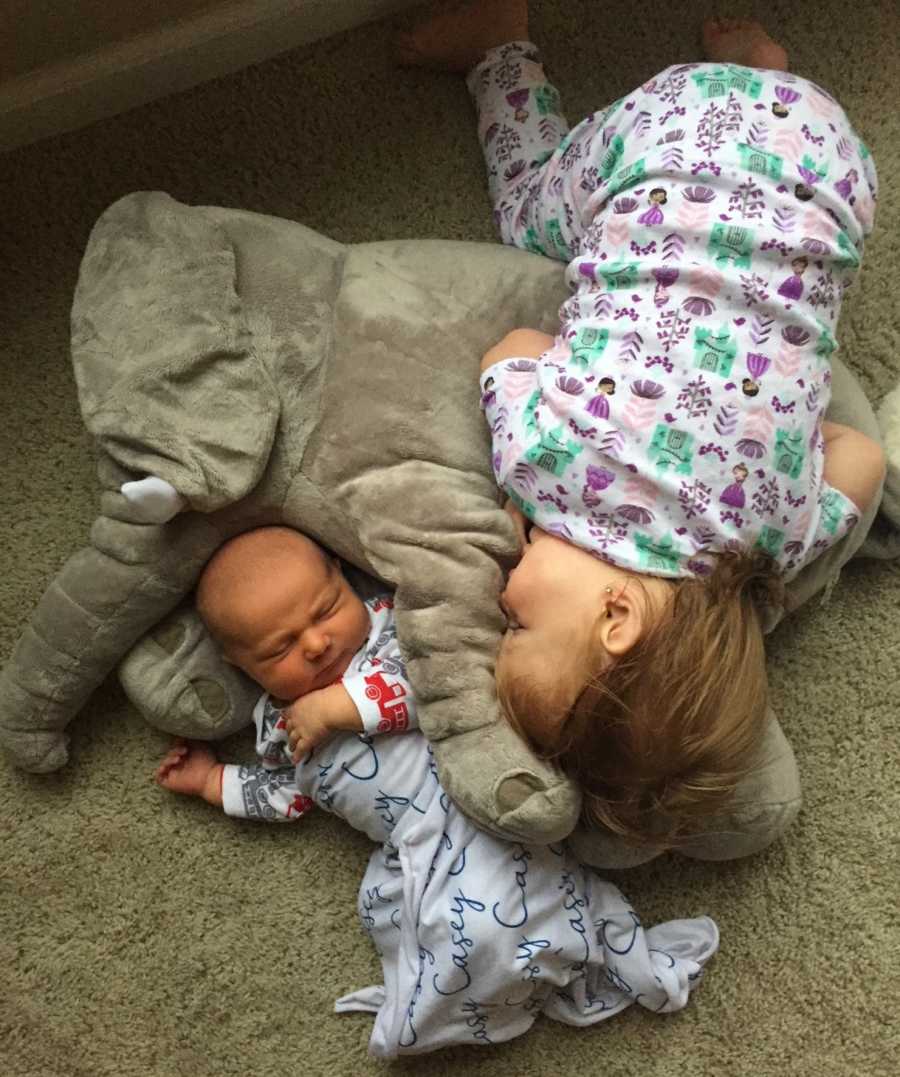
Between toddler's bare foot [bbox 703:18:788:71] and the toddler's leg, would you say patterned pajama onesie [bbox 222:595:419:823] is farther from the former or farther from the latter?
toddler's bare foot [bbox 703:18:788:71]

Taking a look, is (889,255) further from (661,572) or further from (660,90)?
(661,572)

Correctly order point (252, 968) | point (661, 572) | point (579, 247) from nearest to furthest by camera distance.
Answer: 1. point (661, 572)
2. point (579, 247)
3. point (252, 968)

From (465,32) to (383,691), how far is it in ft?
2.28

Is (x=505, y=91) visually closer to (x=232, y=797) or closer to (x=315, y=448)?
(x=315, y=448)

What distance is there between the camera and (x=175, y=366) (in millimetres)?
903

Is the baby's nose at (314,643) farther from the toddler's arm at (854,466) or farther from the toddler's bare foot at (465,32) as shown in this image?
the toddler's bare foot at (465,32)

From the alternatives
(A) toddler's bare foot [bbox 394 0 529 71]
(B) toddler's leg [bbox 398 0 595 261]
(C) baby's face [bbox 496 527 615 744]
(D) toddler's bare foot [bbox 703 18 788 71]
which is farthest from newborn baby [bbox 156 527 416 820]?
(D) toddler's bare foot [bbox 703 18 788 71]

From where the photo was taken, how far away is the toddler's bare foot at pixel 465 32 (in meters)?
1.08

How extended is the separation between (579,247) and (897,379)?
392 millimetres

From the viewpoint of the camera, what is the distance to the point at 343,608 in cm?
100

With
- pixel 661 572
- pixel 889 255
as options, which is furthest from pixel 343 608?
pixel 889 255

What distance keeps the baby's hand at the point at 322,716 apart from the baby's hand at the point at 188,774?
131mm

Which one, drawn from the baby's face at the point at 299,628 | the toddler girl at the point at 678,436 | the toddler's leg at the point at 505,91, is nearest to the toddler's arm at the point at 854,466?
the toddler girl at the point at 678,436

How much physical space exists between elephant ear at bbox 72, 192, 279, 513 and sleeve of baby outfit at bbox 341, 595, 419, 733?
8.4 inches
